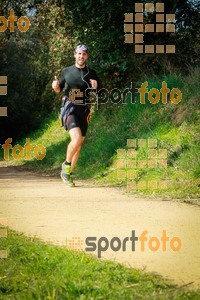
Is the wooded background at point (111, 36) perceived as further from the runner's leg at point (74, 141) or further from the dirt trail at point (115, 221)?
the dirt trail at point (115, 221)

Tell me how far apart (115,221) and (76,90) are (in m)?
2.90

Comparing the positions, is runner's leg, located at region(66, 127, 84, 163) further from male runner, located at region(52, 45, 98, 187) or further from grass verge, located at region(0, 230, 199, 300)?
grass verge, located at region(0, 230, 199, 300)

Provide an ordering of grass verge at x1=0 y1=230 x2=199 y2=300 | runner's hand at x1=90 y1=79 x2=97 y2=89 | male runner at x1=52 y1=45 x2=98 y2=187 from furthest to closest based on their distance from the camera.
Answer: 1. male runner at x1=52 y1=45 x2=98 y2=187
2. runner's hand at x1=90 y1=79 x2=97 y2=89
3. grass verge at x1=0 y1=230 x2=199 y2=300

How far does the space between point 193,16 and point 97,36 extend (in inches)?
108

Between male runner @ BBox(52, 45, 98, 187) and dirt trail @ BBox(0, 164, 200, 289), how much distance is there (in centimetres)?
72

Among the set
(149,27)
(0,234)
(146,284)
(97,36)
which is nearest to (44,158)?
(97,36)

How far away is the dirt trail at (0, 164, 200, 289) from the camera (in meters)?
4.61

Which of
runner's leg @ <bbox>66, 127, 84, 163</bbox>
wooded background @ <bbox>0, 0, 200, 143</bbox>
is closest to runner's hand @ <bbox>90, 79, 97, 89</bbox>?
runner's leg @ <bbox>66, 127, 84, 163</bbox>

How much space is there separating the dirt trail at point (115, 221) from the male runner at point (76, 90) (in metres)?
0.72

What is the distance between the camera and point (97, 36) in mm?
16406

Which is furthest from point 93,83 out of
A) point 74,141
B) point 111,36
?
point 111,36

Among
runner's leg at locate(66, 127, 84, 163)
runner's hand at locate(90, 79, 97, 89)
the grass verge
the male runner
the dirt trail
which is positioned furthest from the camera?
runner's leg at locate(66, 127, 84, 163)

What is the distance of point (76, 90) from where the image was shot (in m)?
8.66

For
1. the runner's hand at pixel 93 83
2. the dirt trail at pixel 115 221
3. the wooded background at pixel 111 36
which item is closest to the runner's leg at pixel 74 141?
the dirt trail at pixel 115 221
